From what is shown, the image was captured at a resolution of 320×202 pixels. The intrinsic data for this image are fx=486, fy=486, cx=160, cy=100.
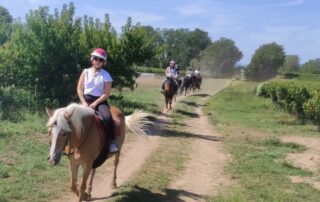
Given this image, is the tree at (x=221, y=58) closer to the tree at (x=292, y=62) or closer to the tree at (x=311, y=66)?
the tree at (x=292, y=62)

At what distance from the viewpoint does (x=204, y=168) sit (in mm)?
11648

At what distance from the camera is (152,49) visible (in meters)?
22.0

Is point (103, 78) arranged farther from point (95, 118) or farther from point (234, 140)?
point (234, 140)

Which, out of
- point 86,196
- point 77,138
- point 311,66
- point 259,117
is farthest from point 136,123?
point 311,66

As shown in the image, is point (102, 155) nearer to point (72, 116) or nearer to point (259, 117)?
point (72, 116)

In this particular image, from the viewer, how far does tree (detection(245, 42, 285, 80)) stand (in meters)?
85.8

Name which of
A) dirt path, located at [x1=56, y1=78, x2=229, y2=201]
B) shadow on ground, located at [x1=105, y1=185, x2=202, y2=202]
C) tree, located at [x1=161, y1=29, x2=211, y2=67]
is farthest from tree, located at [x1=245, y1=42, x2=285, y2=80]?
shadow on ground, located at [x1=105, y1=185, x2=202, y2=202]

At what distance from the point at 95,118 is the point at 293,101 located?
17.5 m

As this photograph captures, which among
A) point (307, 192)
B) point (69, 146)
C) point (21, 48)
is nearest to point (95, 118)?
point (69, 146)

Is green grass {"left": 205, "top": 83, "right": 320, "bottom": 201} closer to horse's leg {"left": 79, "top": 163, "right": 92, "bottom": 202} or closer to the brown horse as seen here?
the brown horse

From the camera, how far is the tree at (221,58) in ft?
336

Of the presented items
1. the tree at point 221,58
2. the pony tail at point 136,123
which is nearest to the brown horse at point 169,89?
the pony tail at point 136,123

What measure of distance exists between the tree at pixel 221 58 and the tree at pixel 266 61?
34.7 ft

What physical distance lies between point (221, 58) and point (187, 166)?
94472 mm
